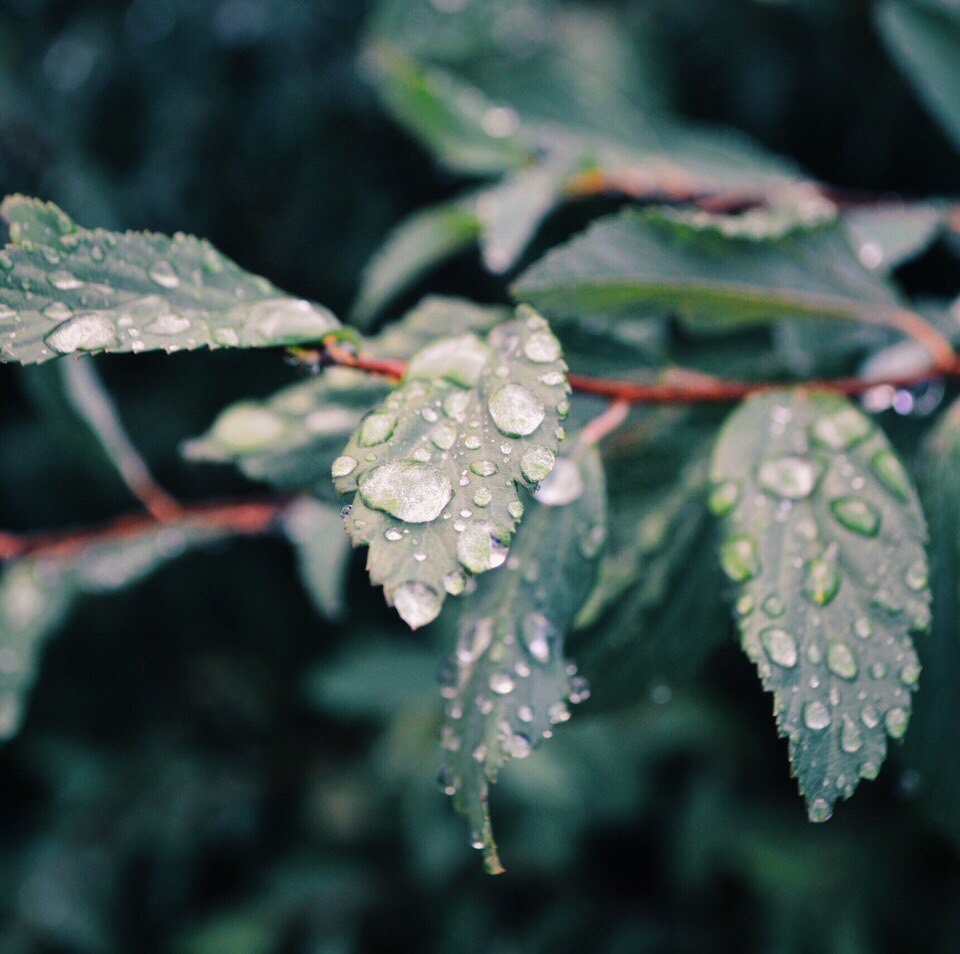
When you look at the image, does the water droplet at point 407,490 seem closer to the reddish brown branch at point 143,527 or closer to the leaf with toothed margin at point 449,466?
the leaf with toothed margin at point 449,466

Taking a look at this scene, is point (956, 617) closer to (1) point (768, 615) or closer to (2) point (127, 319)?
(1) point (768, 615)

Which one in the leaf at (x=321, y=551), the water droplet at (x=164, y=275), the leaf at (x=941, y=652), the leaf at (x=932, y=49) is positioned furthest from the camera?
the leaf at (x=932, y=49)

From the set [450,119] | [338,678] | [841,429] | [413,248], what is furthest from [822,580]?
[338,678]

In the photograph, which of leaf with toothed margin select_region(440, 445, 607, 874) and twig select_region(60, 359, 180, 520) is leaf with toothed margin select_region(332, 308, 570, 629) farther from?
twig select_region(60, 359, 180, 520)

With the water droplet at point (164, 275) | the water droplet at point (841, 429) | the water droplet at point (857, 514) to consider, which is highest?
the water droplet at point (164, 275)

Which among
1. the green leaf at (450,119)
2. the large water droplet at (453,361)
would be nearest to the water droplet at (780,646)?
the large water droplet at (453,361)

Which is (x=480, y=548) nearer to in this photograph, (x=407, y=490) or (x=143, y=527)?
(x=407, y=490)
